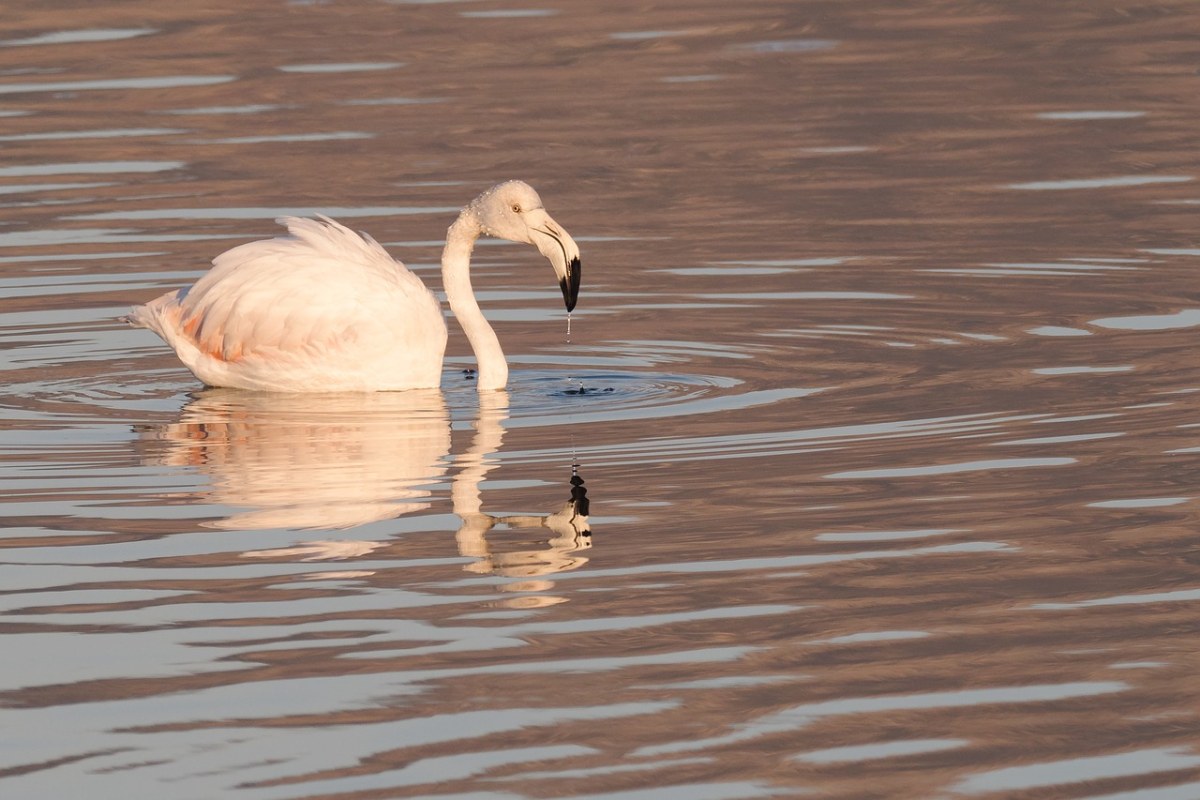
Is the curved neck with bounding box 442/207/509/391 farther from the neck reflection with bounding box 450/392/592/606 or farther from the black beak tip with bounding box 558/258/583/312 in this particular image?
the neck reflection with bounding box 450/392/592/606

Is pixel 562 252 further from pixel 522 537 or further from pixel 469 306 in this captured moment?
pixel 522 537

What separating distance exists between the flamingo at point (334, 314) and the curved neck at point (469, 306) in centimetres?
1

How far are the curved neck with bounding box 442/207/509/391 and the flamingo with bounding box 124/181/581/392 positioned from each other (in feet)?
0.03

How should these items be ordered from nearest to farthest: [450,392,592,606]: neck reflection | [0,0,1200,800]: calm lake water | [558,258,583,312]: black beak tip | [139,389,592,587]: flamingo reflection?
[0,0,1200,800]: calm lake water
[450,392,592,606]: neck reflection
[139,389,592,587]: flamingo reflection
[558,258,583,312]: black beak tip

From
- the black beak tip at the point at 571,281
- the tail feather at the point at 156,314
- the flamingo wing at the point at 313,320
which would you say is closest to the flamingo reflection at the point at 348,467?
the flamingo wing at the point at 313,320

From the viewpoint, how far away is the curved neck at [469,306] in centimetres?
1191

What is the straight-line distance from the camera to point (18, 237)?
16.4m

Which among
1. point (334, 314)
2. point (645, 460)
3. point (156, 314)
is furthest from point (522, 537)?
point (156, 314)

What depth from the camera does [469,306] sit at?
12.4m

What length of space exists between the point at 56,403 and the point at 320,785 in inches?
231

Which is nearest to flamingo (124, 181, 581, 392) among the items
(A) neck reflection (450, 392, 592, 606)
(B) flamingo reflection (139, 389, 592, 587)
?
(B) flamingo reflection (139, 389, 592, 587)

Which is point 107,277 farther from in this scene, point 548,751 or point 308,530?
point 548,751

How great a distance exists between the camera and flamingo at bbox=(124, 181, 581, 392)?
468 inches

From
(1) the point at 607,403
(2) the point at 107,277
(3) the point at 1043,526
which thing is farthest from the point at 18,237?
(3) the point at 1043,526
